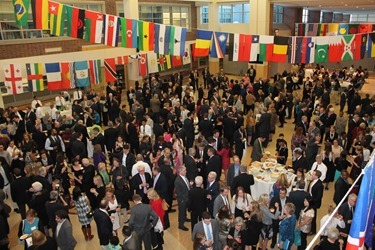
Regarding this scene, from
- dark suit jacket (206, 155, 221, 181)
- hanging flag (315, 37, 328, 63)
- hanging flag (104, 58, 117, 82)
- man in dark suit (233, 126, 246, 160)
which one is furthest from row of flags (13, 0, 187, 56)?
dark suit jacket (206, 155, 221, 181)

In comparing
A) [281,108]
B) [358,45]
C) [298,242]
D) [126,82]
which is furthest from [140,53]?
[298,242]

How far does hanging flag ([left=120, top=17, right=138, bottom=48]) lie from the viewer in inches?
444

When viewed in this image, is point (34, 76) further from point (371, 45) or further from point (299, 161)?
point (371, 45)

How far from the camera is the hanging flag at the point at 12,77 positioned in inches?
530

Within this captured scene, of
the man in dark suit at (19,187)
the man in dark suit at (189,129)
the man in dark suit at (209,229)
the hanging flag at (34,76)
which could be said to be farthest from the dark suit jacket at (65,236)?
the hanging flag at (34,76)

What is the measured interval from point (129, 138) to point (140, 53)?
31.5ft

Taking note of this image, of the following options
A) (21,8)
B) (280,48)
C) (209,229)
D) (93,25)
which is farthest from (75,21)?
(209,229)

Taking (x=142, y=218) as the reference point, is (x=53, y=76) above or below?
above

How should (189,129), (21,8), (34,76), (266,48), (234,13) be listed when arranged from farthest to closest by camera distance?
(234,13), (34,76), (266,48), (189,129), (21,8)

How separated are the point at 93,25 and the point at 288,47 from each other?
7109 millimetres

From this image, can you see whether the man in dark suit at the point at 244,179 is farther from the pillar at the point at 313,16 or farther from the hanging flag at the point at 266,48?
the pillar at the point at 313,16

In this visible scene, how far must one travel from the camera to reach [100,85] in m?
17.6

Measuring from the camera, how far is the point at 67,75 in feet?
49.0

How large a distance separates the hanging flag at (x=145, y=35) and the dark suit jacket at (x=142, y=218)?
24.1 ft
